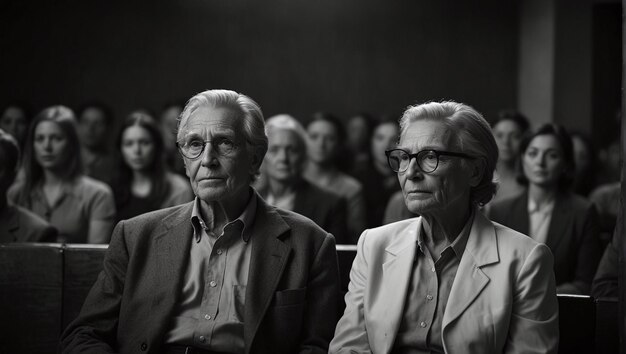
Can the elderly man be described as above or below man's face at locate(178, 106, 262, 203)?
below

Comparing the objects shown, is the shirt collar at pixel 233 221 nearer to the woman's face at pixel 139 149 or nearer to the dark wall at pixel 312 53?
the woman's face at pixel 139 149

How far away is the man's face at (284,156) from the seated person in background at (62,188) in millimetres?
1076

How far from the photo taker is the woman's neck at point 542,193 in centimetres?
522

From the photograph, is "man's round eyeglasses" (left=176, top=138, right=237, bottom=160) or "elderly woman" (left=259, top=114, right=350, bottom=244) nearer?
"man's round eyeglasses" (left=176, top=138, right=237, bottom=160)

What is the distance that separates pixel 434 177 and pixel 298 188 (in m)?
3.10

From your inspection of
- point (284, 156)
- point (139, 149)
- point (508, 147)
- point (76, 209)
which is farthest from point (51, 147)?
point (508, 147)

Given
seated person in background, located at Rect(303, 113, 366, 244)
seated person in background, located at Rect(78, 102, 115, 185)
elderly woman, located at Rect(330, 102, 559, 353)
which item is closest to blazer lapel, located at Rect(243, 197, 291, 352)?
elderly woman, located at Rect(330, 102, 559, 353)

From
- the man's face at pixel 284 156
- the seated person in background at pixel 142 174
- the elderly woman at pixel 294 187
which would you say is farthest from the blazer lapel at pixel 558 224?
the seated person in background at pixel 142 174

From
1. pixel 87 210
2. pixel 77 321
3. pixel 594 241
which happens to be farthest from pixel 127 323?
pixel 594 241

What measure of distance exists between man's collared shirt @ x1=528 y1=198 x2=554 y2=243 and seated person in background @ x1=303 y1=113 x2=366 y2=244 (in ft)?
5.41

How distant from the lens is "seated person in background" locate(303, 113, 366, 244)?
6.72 m

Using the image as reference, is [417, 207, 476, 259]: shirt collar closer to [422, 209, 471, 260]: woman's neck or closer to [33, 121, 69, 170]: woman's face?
[422, 209, 471, 260]: woman's neck

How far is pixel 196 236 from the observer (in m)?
3.06

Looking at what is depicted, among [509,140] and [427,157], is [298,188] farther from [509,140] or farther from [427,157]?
[427,157]
